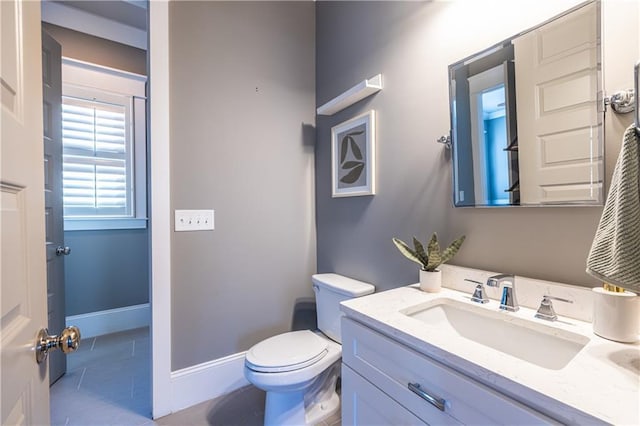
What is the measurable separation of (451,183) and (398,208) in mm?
298

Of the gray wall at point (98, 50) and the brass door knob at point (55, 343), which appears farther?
the gray wall at point (98, 50)

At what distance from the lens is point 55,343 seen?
23.7 inches

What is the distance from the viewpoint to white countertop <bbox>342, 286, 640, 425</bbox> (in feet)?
1.53

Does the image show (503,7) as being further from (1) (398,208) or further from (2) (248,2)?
(2) (248,2)

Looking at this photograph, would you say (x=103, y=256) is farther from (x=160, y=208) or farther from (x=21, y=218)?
(x=21, y=218)

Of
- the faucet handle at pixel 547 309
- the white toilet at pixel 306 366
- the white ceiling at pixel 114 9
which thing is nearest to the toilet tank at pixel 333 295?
the white toilet at pixel 306 366

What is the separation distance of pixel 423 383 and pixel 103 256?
288cm

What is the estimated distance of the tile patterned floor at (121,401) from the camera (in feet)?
4.82

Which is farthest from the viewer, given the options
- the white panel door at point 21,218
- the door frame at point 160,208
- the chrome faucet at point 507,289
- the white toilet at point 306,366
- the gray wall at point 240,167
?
the gray wall at point 240,167

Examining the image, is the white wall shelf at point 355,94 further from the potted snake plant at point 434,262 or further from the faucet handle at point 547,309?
the faucet handle at point 547,309

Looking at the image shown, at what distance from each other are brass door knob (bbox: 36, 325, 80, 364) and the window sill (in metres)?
2.32

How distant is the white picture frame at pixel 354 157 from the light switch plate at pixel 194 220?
2.51ft

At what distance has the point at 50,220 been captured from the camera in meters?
1.78

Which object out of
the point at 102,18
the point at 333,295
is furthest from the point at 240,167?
the point at 102,18
